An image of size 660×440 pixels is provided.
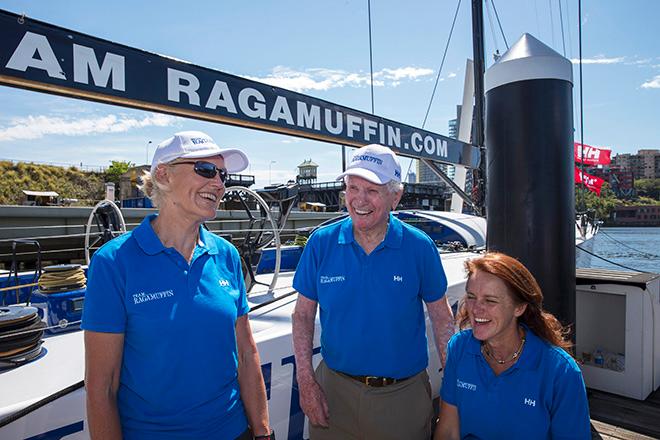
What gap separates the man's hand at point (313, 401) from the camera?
198 centimetres

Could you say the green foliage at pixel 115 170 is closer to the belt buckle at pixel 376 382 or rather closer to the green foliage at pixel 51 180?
the green foliage at pixel 51 180

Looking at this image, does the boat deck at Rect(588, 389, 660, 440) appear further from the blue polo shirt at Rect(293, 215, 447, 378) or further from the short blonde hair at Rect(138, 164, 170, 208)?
the short blonde hair at Rect(138, 164, 170, 208)

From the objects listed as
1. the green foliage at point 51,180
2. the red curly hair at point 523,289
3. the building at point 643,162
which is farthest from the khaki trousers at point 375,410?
the building at point 643,162

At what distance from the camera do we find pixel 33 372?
69.0 inches

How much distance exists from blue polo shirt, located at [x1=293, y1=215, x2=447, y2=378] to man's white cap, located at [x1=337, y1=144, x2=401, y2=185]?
0.79 feet

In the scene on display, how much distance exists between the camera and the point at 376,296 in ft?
6.44

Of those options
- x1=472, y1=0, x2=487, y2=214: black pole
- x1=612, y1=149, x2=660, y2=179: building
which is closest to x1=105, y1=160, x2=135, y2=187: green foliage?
x1=472, y1=0, x2=487, y2=214: black pole

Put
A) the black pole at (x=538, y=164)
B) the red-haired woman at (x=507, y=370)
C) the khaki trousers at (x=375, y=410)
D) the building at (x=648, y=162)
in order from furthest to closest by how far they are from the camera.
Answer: the building at (x=648, y=162)
the black pole at (x=538, y=164)
the khaki trousers at (x=375, y=410)
the red-haired woman at (x=507, y=370)

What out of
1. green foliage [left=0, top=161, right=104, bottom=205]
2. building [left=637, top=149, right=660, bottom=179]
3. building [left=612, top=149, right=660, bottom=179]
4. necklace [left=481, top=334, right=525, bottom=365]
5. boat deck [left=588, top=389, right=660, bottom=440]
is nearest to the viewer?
necklace [left=481, top=334, right=525, bottom=365]

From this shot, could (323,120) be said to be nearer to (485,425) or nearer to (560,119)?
(560,119)

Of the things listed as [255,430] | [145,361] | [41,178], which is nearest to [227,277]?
[145,361]

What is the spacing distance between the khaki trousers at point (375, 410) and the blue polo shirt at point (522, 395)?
7.7 inches

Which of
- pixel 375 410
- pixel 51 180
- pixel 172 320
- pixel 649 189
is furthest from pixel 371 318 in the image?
pixel 649 189

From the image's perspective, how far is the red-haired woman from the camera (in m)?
1.63
